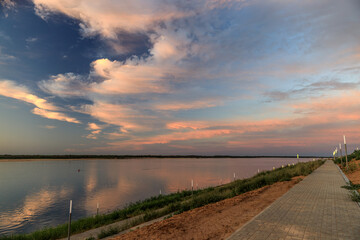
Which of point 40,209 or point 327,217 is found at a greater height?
point 327,217

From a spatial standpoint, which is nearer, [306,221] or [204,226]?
[306,221]

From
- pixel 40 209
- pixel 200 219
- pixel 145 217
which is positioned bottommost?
pixel 40 209

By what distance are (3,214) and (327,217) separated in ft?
88.7

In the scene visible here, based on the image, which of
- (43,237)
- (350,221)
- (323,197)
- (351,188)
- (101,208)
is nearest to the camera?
(350,221)

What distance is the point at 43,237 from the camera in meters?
13.3

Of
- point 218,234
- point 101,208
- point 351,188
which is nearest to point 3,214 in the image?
point 101,208

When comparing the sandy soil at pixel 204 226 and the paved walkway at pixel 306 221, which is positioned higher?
the paved walkway at pixel 306 221

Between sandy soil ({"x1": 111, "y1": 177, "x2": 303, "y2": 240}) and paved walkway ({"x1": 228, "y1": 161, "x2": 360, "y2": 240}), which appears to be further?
sandy soil ({"x1": 111, "y1": 177, "x2": 303, "y2": 240})

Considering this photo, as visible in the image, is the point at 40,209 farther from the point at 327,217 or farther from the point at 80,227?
Answer: the point at 327,217

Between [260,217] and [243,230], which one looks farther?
[260,217]

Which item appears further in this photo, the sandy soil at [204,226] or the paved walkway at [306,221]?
the sandy soil at [204,226]

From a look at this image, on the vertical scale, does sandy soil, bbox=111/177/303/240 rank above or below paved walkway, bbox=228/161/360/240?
below

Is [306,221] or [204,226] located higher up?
[306,221]

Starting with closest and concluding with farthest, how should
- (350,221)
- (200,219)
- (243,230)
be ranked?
(243,230), (350,221), (200,219)
